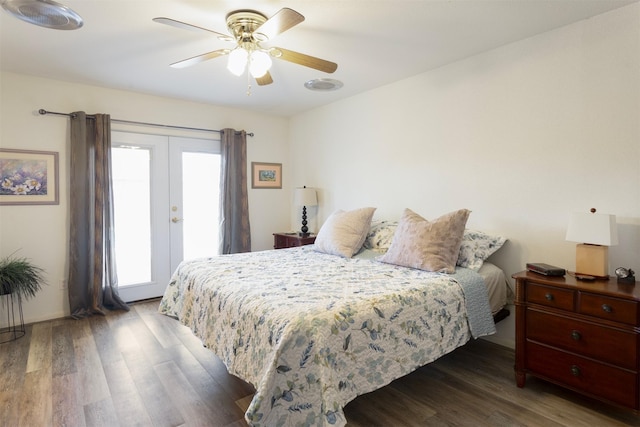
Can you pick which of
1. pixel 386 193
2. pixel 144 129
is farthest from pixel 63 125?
pixel 386 193

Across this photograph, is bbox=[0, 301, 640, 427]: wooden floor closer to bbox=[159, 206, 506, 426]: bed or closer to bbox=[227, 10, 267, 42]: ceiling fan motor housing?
bbox=[159, 206, 506, 426]: bed

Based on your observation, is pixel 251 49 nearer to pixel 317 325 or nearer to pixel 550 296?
pixel 317 325

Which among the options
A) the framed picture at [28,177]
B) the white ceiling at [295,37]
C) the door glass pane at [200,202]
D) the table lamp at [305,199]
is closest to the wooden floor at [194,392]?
the framed picture at [28,177]

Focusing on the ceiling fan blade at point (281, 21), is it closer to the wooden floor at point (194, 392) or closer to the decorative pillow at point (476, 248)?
the decorative pillow at point (476, 248)

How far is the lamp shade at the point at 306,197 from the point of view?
4.39m

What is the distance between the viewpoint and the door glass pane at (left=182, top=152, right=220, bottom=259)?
428cm

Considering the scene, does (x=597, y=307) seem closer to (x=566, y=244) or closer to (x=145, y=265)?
(x=566, y=244)

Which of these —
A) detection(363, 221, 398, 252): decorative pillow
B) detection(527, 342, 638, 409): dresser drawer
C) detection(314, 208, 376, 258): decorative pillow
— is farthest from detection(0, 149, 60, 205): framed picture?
detection(527, 342, 638, 409): dresser drawer

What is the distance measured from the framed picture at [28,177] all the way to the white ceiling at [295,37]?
777 mm

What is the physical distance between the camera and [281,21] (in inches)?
71.4

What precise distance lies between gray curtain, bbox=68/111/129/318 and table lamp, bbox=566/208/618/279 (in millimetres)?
4084

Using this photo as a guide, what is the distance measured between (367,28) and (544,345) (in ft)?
7.66

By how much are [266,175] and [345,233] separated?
212cm

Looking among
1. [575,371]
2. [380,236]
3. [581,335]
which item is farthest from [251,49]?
[575,371]
